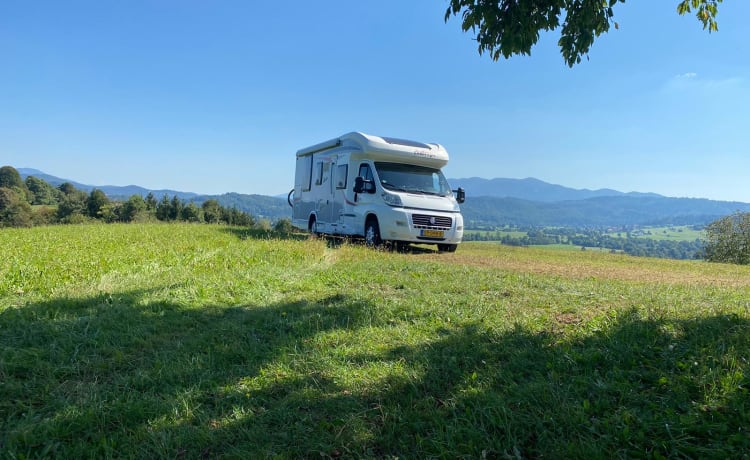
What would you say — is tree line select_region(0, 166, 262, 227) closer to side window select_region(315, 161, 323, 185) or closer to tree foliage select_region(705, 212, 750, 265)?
side window select_region(315, 161, 323, 185)

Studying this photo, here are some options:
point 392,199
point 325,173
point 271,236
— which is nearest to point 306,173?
point 325,173

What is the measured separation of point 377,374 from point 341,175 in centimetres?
1060

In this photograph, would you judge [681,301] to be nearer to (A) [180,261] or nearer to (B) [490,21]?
(B) [490,21]

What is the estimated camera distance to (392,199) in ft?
36.8

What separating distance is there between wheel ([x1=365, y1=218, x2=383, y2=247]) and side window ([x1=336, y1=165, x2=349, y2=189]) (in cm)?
181

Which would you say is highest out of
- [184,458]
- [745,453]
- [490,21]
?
[490,21]

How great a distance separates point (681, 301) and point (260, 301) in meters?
4.86

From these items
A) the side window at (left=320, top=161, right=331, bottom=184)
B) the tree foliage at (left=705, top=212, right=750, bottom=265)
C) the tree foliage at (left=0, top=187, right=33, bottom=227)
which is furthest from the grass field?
the tree foliage at (left=0, top=187, right=33, bottom=227)

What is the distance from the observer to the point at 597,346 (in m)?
3.03

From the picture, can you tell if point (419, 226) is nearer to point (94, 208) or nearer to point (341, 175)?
point (341, 175)

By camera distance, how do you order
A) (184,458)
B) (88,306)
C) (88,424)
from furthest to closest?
(88,306) → (88,424) → (184,458)

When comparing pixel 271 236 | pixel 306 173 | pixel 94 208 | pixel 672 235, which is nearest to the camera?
pixel 271 236

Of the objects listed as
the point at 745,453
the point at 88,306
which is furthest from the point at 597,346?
the point at 88,306

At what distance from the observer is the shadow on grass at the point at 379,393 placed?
83.9 inches
